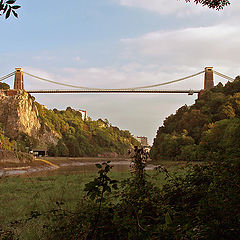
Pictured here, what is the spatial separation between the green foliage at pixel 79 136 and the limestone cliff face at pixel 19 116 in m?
5.10

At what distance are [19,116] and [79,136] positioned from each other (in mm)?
25058

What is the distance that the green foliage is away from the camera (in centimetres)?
8520

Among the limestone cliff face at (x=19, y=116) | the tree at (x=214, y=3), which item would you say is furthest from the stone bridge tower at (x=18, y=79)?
the tree at (x=214, y=3)

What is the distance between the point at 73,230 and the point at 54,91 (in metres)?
72.1

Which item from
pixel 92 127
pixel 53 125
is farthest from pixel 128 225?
pixel 92 127

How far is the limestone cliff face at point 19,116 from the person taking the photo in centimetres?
7588

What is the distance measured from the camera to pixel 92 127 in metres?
114

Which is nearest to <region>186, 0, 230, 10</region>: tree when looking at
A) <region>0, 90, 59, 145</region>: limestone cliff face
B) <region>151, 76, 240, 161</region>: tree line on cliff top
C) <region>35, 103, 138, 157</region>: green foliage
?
<region>151, 76, 240, 161</region>: tree line on cliff top

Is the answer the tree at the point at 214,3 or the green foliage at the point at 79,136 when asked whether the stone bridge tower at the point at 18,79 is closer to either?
the green foliage at the point at 79,136

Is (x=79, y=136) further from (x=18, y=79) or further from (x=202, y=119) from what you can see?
(x=202, y=119)

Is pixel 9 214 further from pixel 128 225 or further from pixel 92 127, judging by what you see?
pixel 92 127

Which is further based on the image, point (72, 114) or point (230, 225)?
point (72, 114)

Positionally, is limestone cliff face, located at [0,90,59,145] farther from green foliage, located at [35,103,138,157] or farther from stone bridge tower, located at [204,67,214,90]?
stone bridge tower, located at [204,67,214,90]

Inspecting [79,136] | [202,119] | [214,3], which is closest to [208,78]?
[202,119]
